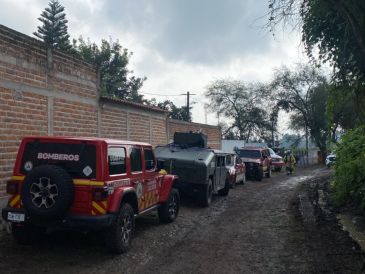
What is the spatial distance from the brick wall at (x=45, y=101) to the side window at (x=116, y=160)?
8.71 ft

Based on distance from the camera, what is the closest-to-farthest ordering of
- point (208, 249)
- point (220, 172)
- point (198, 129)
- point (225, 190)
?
point (208, 249) → point (220, 172) → point (225, 190) → point (198, 129)

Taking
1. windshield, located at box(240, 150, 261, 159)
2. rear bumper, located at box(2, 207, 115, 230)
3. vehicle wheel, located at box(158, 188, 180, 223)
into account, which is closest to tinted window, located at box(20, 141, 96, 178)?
rear bumper, located at box(2, 207, 115, 230)

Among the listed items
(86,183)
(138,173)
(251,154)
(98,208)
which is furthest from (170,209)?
(251,154)

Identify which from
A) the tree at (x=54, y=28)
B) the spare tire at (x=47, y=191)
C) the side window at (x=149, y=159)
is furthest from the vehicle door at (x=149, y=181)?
the tree at (x=54, y=28)

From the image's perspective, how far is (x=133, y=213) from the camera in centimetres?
800

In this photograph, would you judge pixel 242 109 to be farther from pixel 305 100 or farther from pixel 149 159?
pixel 149 159

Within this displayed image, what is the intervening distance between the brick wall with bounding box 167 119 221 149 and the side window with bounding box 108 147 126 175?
11972 millimetres

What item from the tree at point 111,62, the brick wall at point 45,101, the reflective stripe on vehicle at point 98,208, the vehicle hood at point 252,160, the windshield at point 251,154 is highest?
the tree at point 111,62

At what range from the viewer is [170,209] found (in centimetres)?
1051

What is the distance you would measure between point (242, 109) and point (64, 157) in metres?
54.2

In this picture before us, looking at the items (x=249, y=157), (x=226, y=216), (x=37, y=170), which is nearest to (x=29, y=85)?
(x=37, y=170)

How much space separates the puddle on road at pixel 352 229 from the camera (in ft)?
26.3

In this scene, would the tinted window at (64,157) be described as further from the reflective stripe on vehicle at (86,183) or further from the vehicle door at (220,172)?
the vehicle door at (220,172)

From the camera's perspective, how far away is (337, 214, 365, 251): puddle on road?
26.3ft
